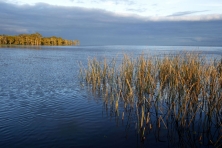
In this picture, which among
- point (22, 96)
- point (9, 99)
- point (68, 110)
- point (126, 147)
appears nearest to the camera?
point (126, 147)

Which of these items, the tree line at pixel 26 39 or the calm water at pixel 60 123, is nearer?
the calm water at pixel 60 123

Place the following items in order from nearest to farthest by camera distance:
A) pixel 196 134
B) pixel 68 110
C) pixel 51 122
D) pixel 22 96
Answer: pixel 196 134
pixel 51 122
pixel 68 110
pixel 22 96

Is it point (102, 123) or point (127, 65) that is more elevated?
point (127, 65)

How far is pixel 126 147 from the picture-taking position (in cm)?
480

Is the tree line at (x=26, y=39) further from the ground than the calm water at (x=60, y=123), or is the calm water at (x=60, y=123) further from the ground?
the tree line at (x=26, y=39)

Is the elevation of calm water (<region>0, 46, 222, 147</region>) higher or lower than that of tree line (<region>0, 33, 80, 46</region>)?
lower

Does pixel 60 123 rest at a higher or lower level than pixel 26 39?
lower

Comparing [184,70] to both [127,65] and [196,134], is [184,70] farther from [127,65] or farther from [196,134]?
[196,134]

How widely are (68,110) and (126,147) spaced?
2.85 meters

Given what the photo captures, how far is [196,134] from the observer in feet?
17.3

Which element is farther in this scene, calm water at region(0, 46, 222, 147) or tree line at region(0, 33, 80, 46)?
tree line at region(0, 33, 80, 46)

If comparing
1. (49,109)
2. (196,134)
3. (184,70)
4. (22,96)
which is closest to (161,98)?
(184,70)

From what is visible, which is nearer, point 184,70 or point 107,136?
point 107,136

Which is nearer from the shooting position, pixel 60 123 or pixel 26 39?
pixel 60 123
